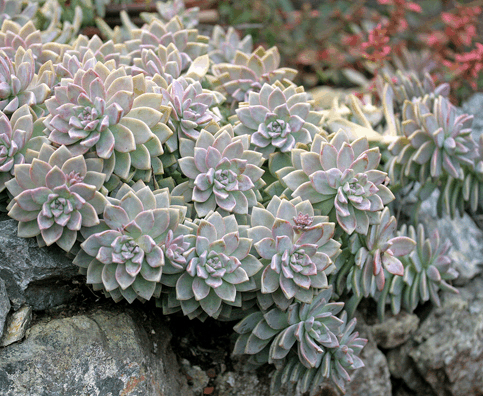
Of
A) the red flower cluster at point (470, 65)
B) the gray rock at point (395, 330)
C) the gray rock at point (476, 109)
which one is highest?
the red flower cluster at point (470, 65)

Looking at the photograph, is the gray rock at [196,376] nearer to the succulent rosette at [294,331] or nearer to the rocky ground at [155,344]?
the rocky ground at [155,344]

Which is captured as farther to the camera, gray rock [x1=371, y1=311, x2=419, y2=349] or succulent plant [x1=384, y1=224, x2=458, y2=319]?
gray rock [x1=371, y1=311, x2=419, y2=349]

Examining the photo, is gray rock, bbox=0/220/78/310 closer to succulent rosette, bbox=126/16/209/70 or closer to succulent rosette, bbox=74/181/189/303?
succulent rosette, bbox=74/181/189/303

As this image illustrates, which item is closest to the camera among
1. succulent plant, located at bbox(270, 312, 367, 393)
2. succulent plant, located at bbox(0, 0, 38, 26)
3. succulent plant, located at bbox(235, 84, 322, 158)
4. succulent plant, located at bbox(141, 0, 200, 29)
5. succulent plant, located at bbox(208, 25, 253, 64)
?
succulent plant, located at bbox(270, 312, 367, 393)

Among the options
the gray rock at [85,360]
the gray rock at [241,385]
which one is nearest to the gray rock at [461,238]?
the gray rock at [241,385]

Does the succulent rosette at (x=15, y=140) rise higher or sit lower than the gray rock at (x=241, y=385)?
higher

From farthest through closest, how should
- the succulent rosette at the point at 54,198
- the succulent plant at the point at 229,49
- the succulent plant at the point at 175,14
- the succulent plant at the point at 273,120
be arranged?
the succulent plant at the point at 175,14 → the succulent plant at the point at 229,49 → the succulent plant at the point at 273,120 → the succulent rosette at the point at 54,198

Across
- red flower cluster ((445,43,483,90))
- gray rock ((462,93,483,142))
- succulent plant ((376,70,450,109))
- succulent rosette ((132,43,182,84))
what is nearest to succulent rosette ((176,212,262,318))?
succulent rosette ((132,43,182,84))

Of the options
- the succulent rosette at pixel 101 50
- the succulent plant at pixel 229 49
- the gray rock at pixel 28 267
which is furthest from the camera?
the succulent plant at pixel 229 49
